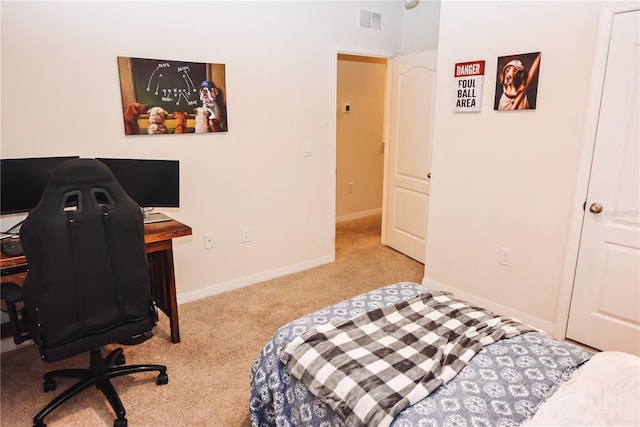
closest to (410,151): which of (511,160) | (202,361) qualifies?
(511,160)

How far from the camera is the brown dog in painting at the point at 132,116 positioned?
276cm

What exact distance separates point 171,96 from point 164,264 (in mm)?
1175

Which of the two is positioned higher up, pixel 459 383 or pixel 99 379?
pixel 459 383

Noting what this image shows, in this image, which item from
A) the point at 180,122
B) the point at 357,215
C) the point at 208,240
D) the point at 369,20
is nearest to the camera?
the point at 180,122

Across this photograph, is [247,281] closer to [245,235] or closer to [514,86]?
[245,235]

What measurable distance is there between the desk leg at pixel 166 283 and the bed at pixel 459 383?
3.39ft

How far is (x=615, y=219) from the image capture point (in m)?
2.44

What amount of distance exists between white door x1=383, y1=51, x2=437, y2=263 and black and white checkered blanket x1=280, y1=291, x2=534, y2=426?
7.54 ft

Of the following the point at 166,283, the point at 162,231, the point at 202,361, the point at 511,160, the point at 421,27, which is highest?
the point at 421,27

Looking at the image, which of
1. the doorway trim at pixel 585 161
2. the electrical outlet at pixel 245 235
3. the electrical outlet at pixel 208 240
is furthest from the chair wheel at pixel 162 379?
the doorway trim at pixel 585 161

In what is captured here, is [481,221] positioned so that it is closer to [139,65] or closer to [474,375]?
[474,375]

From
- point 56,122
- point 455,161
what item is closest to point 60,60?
point 56,122

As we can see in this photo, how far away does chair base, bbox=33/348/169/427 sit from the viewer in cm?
197

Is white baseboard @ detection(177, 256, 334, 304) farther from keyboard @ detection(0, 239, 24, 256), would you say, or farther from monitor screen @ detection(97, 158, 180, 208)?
keyboard @ detection(0, 239, 24, 256)
